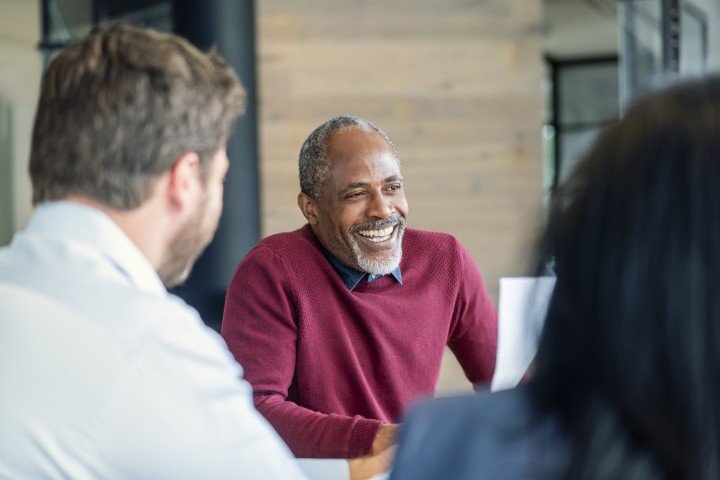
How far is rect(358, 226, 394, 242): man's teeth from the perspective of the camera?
1961 mm

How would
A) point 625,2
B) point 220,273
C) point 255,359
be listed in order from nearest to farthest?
point 255,359
point 220,273
point 625,2

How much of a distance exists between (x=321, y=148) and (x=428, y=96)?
7.90 feet

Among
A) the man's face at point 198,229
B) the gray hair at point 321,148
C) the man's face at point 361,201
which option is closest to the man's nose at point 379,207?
the man's face at point 361,201

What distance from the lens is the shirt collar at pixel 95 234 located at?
3.64ft

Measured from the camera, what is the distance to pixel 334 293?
189 centimetres

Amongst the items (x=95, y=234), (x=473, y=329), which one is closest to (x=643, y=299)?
(x=95, y=234)

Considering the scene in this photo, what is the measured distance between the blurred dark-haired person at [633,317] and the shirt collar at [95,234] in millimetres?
550

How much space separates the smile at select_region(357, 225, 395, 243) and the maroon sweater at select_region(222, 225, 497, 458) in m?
0.08

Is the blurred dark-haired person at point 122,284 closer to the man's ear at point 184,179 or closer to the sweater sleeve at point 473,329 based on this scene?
the man's ear at point 184,179

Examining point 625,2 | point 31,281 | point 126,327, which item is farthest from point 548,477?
point 625,2

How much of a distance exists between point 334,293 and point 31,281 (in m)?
0.90

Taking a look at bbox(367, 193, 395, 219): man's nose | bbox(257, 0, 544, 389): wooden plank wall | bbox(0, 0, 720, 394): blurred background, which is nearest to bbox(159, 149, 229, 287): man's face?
bbox(367, 193, 395, 219): man's nose

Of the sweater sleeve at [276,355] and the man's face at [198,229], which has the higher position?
the man's face at [198,229]

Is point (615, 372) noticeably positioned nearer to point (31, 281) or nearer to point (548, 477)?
point (548, 477)
